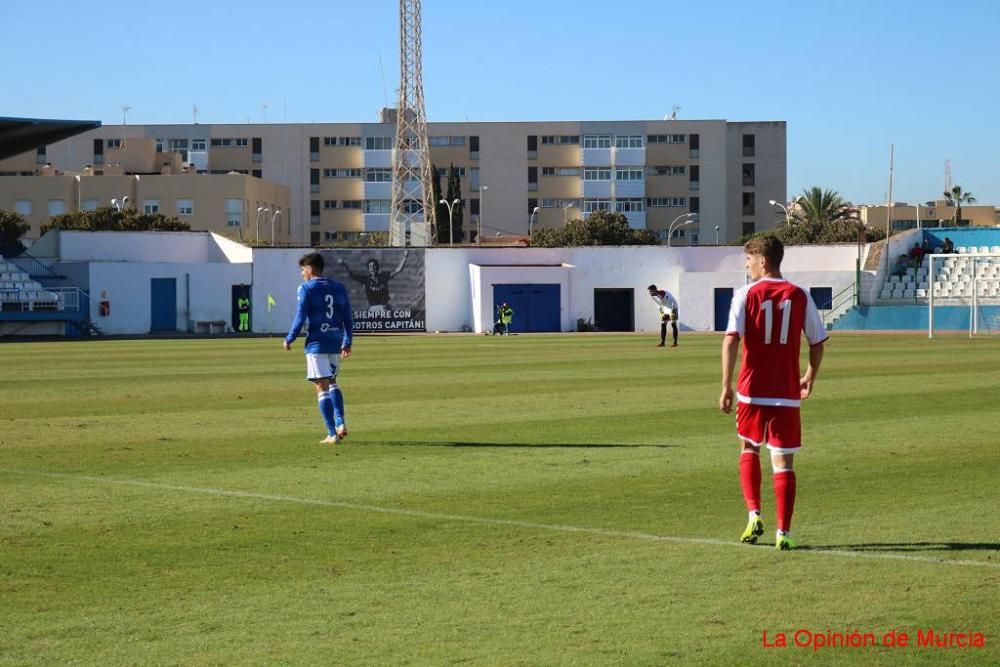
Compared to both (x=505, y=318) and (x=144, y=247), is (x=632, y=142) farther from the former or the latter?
(x=505, y=318)

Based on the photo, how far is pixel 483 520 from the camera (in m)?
10.7

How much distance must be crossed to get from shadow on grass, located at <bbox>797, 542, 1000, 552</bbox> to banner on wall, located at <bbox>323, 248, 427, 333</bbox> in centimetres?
6556

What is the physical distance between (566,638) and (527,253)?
234 ft

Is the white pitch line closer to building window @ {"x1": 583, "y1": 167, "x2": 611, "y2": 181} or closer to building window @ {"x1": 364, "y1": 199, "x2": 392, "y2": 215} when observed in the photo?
building window @ {"x1": 364, "y1": 199, "x2": 392, "y2": 215}

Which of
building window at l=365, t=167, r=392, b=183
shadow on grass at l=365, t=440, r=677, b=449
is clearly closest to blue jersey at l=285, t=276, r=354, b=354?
shadow on grass at l=365, t=440, r=677, b=449

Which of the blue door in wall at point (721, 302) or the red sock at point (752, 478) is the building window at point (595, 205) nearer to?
the blue door in wall at point (721, 302)

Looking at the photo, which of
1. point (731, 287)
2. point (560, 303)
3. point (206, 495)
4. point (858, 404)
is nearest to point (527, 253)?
point (560, 303)

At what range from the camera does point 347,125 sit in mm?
133125

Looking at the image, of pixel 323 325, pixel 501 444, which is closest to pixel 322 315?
pixel 323 325

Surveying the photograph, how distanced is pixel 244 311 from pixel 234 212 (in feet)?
155

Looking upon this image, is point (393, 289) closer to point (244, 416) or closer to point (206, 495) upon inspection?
point (244, 416)

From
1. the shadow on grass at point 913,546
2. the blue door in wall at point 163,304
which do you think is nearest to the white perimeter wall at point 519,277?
the blue door in wall at point 163,304

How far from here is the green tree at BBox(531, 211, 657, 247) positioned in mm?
120812

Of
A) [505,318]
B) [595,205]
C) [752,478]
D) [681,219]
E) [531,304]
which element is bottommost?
[505,318]
